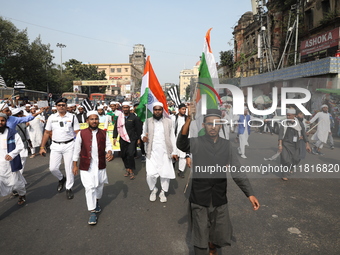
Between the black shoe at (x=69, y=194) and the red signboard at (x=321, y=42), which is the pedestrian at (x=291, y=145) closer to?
the black shoe at (x=69, y=194)

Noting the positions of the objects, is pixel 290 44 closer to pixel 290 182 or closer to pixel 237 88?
pixel 290 182

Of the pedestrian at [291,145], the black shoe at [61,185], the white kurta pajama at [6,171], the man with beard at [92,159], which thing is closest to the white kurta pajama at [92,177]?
the man with beard at [92,159]

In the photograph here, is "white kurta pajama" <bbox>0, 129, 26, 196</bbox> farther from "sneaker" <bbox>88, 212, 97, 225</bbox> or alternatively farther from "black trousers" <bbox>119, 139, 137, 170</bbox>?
"black trousers" <bbox>119, 139, 137, 170</bbox>

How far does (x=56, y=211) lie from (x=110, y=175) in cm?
214

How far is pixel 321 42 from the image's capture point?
18.8 metres

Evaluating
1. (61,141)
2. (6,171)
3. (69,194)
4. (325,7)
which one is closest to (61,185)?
(69,194)

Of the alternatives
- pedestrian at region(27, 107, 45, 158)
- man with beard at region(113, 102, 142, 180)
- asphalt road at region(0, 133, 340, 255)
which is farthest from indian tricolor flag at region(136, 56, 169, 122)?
pedestrian at region(27, 107, 45, 158)

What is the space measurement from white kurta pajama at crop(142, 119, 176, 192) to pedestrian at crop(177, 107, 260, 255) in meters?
1.94

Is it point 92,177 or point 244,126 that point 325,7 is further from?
point 92,177

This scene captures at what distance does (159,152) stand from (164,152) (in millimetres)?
95

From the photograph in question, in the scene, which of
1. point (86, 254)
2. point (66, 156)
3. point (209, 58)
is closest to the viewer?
point (86, 254)

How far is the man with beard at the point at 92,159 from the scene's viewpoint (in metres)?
3.65

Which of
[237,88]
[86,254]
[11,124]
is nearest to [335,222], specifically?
[237,88]

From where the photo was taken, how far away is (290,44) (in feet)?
79.6
